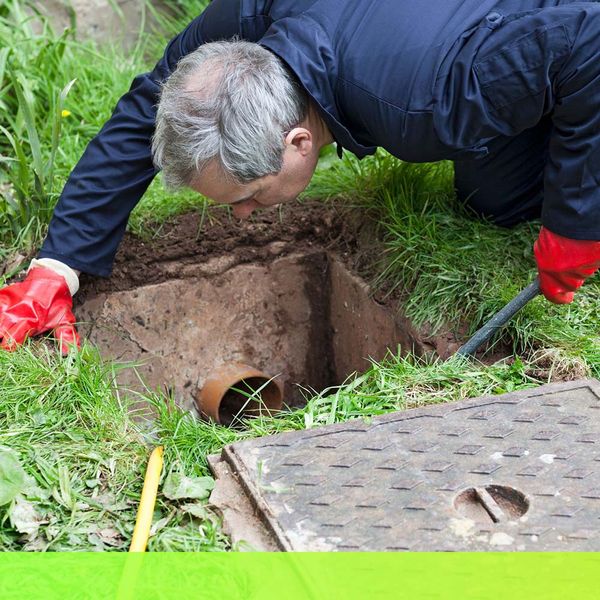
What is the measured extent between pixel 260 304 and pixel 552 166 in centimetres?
119

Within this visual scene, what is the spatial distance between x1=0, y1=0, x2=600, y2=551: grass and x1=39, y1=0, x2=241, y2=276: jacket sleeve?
0.63 ft

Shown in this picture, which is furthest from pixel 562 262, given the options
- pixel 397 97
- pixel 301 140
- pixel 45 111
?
pixel 45 111

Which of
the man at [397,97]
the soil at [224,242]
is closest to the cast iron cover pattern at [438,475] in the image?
the man at [397,97]

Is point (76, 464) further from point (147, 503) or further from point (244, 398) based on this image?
point (244, 398)

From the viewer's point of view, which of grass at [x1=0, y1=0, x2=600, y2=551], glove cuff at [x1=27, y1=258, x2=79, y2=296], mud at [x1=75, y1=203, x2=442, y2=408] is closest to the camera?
grass at [x1=0, y1=0, x2=600, y2=551]

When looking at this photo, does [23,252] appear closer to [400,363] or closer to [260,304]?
[260,304]

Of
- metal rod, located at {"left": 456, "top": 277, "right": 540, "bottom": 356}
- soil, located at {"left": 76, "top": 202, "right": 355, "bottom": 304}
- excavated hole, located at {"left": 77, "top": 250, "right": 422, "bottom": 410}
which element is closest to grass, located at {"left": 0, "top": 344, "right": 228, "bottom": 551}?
excavated hole, located at {"left": 77, "top": 250, "right": 422, "bottom": 410}

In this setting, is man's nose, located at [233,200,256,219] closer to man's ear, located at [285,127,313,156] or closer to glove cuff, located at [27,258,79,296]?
man's ear, located at [285,127,313,156]

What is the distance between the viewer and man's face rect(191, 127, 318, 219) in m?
2.15

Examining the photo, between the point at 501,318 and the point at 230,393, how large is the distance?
1073 millimetres

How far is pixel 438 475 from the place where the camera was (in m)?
1.86

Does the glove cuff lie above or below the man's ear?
below

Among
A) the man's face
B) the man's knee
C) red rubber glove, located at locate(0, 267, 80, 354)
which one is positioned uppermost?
the man's face

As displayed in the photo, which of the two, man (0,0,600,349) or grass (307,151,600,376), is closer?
man (0,0,600,349)
